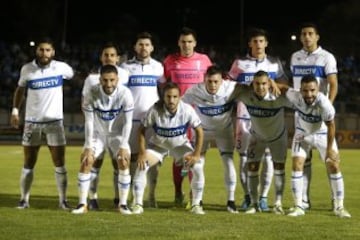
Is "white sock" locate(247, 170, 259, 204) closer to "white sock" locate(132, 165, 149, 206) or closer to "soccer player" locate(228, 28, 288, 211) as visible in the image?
"soccer player" locate(228, 28, 288, 211)

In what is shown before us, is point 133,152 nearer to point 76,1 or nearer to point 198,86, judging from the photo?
point 198,86

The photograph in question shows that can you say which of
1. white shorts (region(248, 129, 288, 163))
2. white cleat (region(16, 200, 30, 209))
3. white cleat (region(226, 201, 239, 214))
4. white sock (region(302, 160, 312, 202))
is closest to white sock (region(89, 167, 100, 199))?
white cleat (region(16, 200, 30, 209))

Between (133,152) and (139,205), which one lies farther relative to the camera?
(133,152)

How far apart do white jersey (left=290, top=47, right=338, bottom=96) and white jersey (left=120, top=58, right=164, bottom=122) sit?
1780mm

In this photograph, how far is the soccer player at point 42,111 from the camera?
30.2 ft

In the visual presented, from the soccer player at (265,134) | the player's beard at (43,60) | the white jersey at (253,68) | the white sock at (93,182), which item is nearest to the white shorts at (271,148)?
the soccer player at (265,134)

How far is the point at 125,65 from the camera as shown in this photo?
9680 millimetres

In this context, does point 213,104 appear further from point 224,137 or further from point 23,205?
point 23,205

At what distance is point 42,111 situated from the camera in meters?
9.20

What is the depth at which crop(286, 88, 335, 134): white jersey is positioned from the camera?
8.85 meters

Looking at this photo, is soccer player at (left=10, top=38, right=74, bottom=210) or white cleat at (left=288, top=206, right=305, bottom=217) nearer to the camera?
white cleat at (left=288, top=206, right=305, bottom=217)

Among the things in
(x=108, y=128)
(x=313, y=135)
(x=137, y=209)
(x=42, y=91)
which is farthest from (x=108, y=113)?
(x=313, y=135)

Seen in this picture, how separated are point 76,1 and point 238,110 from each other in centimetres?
3780

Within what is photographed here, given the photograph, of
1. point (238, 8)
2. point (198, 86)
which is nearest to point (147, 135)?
point (198, 86)
